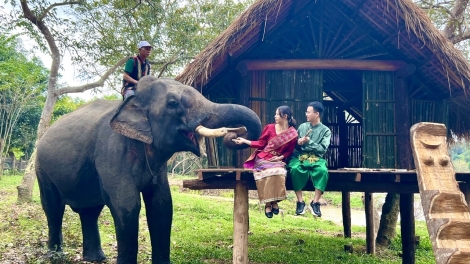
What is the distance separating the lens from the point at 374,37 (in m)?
7.19

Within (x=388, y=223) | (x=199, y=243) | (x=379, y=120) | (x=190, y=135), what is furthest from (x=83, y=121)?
(x=388, y=223)

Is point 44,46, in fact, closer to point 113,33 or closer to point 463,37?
point 113,33

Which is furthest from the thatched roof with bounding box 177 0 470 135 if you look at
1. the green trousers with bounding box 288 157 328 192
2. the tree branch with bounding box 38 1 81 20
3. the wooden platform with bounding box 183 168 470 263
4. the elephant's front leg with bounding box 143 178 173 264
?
the tree branch with bounding box 38 1 81 20

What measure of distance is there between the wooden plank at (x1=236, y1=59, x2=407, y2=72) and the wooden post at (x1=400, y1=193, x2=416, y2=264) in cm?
227

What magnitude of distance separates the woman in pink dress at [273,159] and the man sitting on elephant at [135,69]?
173 centimetres

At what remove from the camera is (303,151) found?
561 cm

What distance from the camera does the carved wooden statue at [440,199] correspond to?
10.6 ft

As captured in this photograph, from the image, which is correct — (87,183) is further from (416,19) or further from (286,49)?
(416,19)

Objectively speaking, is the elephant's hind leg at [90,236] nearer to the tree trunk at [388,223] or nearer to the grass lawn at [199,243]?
the grass lawn at [199,243]

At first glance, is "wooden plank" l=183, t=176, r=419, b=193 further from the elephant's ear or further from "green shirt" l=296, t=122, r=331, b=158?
the elephant's ear

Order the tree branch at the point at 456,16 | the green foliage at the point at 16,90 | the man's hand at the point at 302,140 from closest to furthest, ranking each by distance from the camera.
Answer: the man's hand at the point at 302,140, the tree branch at the point at 456,16, the green foliage at the point at 16,90

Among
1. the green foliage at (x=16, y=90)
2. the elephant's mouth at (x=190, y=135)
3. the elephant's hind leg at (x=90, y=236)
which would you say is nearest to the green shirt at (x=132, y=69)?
the elephant's mouth at (x=190, y=135)

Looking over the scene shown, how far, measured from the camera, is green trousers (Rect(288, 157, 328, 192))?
5.39 m

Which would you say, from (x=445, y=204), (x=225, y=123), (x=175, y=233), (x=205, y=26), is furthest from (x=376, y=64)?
(x=205, y=26)
